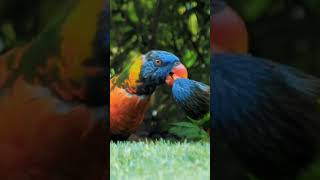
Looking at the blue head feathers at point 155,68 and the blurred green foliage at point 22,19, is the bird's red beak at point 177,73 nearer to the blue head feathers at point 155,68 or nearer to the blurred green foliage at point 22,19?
the blue head feathers at point 155,68

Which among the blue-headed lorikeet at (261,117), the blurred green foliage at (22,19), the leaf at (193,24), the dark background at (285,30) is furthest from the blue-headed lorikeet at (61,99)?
the dark background at (285,30)

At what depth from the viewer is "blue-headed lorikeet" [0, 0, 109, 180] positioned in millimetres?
3502

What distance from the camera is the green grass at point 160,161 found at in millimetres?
3514

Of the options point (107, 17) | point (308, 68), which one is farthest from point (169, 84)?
point (308, 68)

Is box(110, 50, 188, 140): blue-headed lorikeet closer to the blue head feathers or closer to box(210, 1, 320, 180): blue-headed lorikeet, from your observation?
the blue head feathers

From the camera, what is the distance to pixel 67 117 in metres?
3.52

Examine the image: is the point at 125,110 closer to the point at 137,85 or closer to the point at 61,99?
the point at 137,85

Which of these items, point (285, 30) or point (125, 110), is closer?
point (285, 30)

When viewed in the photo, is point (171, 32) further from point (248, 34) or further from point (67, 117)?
point (67, 117)

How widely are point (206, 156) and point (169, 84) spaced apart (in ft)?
1.60

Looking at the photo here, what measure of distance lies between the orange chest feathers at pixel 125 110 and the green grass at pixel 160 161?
0.10 meters

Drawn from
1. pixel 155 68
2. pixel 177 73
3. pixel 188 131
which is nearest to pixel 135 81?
pixel 155 68

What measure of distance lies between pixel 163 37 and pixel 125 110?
50cm

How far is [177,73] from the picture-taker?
3559 millimetres
